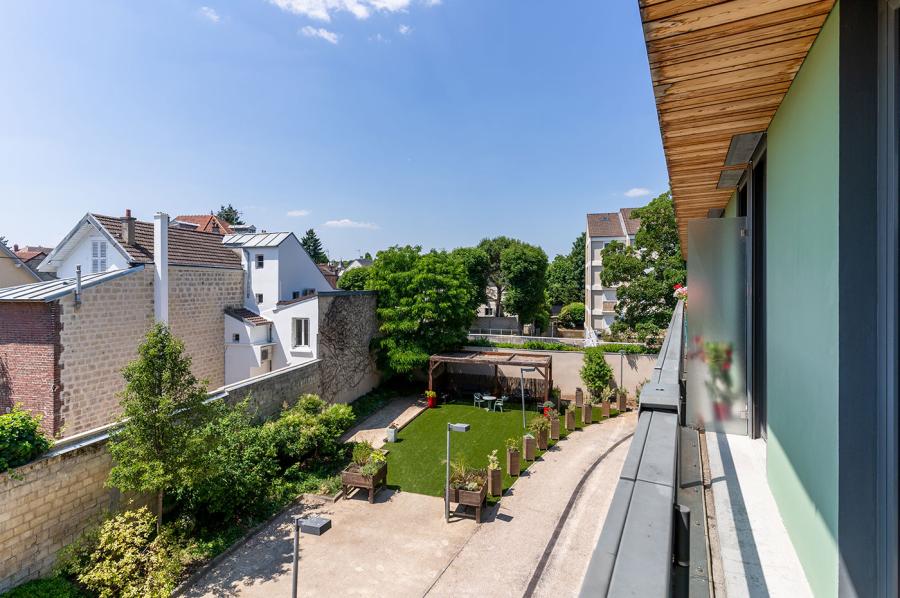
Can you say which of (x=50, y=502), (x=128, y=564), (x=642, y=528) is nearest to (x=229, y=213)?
(x=50, y=502)

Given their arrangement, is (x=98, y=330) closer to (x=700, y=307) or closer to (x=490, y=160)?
(x=700, y=307)

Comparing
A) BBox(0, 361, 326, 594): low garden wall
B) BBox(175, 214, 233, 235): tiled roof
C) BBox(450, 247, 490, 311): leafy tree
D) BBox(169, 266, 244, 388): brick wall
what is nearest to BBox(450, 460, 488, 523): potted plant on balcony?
BBox(0, 361, 326, 594): low garden wall

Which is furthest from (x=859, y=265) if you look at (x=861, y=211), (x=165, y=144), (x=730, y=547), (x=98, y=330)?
(x=165, y=144)

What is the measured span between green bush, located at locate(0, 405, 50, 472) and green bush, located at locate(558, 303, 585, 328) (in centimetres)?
3690

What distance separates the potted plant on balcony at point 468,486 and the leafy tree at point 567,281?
33.0 metres

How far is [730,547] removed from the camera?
1.90m

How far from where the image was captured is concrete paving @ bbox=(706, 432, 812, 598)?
1.65 metres

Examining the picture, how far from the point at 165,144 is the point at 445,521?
41.2 feet

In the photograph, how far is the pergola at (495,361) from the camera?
55.1 ft

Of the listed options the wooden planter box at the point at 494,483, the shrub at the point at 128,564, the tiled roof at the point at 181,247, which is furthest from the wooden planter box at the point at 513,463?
the tiled roof at the point at 181,247

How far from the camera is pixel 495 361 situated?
56.0 ft

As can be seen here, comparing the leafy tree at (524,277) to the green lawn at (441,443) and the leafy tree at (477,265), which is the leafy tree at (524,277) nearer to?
the leafy tree at (477,265)

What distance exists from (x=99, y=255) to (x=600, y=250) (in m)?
28.8

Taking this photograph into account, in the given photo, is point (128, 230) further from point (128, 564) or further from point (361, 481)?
point (361, 481)
